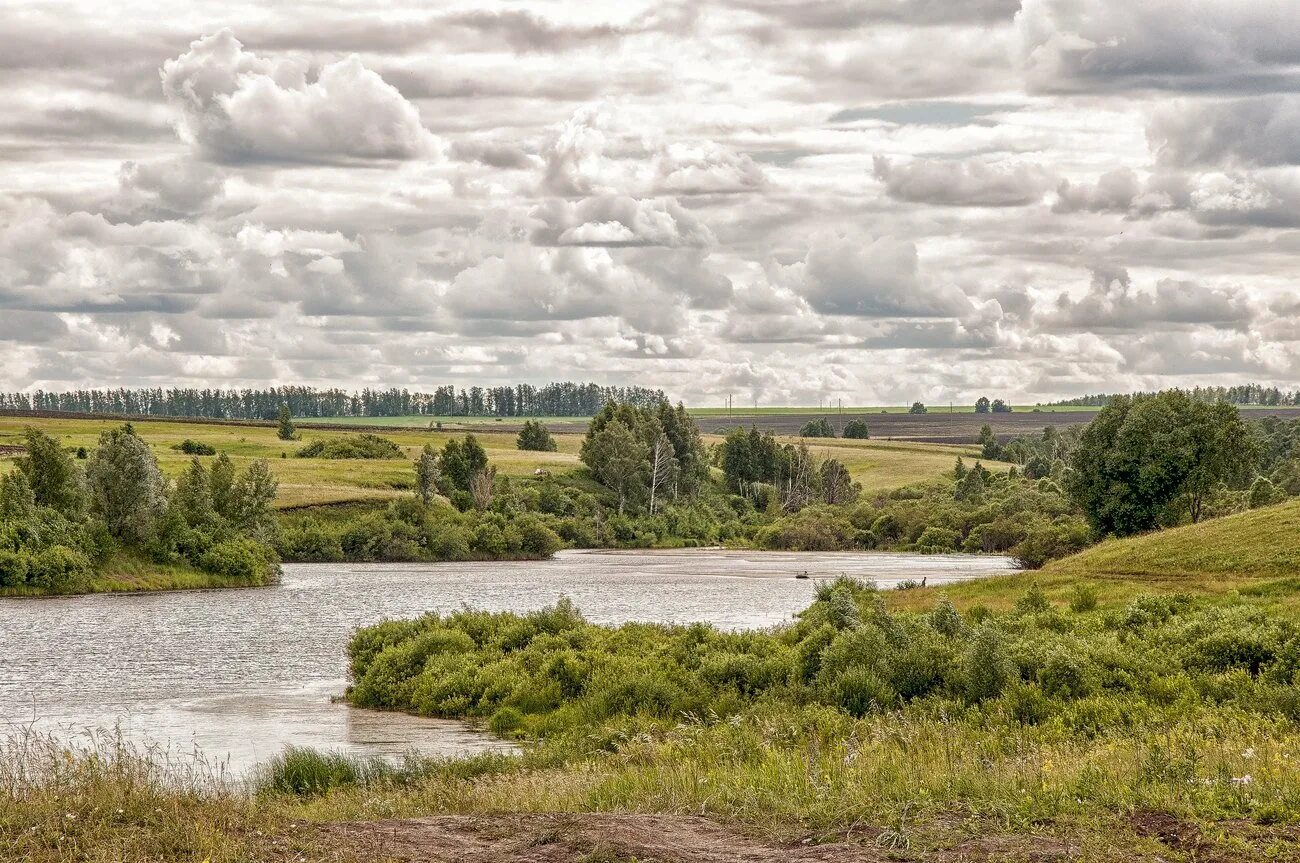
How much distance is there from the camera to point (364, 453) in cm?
19400

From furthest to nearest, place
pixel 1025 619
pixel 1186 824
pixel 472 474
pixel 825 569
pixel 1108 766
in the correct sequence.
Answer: pixel 472 474 < pixel 825 569 < pixel 1025 619 < pixel 1108 766 < pixel 1186 824

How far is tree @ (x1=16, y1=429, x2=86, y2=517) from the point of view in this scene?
93500 millimetres

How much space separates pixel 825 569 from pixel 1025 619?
73247 millimetres

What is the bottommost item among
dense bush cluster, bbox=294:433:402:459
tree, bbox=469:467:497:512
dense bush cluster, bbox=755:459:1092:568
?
dense bush cluster, bbox=755:459:1092:568

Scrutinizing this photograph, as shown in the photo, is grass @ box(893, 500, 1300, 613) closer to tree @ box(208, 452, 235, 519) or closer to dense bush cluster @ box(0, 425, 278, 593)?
dense bush cluster @ box(0, 425, 278, 593)

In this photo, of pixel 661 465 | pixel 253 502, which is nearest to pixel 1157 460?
pixel 253 502

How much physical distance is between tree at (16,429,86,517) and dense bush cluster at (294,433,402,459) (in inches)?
3798

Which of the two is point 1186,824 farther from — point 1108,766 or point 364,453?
point 364,453

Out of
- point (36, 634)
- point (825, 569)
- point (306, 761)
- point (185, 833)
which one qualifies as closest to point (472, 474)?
point (825, 569)

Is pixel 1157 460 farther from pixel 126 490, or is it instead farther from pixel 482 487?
pixel 482 487

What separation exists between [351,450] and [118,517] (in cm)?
9719

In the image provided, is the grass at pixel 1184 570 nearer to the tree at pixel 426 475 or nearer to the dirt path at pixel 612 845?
the dirt path at pixel 612 845

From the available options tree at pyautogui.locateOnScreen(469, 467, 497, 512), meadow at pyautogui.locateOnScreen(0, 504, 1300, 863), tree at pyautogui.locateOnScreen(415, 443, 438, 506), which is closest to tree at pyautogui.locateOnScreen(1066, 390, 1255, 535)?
meadow at pyautogui.locateOnScreen(0, 504, 1300, 863)

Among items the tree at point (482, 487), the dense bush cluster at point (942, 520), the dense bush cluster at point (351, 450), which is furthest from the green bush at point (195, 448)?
the dense bush cluster at point (942, 520)
